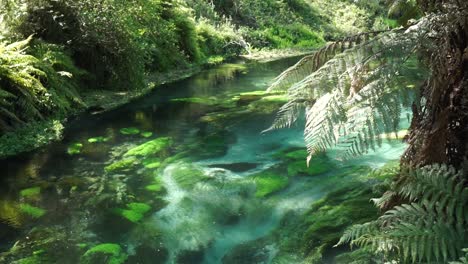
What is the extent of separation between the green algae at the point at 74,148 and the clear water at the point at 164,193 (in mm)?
91

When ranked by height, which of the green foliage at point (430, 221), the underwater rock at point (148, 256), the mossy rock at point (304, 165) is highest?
the green foliage at point (430, 221)

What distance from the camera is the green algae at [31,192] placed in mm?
5574

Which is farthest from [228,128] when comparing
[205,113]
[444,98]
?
[444,98]

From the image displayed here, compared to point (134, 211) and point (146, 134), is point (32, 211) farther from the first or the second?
point (146, 134)

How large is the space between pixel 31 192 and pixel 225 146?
9.47 ft

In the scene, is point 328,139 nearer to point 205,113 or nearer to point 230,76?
point 205,113

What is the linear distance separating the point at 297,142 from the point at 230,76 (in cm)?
735

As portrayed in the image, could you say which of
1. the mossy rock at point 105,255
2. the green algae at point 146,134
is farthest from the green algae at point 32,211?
the green algae at point 146,134

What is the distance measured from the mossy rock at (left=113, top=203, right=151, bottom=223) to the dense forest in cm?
2

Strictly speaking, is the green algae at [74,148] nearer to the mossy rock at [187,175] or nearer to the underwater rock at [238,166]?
the mossy rock at [187,175]

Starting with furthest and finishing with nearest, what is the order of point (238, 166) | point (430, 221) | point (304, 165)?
1. point (238, 166)
2. point (304, 165)
3. point (430, 221)

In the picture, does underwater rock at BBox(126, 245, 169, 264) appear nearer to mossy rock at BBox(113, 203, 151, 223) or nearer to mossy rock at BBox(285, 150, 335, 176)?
mossy rock at BBox(113, 203, 151, 223)

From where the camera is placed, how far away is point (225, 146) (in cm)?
741

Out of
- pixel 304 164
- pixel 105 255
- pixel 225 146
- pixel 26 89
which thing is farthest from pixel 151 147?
pixel 105 255
